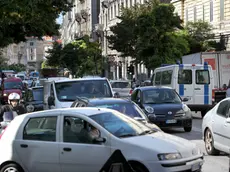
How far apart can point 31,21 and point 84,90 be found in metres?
8.80

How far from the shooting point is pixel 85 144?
843 cm

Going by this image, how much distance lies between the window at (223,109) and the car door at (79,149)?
4.07 m

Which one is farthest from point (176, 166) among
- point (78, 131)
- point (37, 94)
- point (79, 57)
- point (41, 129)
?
point (79, 57)

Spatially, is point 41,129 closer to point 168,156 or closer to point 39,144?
point 39,144

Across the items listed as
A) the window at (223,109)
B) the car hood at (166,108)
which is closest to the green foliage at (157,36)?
the car hood at (166,108)

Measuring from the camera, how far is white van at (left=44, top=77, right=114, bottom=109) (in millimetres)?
17078

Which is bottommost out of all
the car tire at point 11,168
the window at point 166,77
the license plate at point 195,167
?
the car tire at point 11,168

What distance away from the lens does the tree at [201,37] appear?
46956 millimetres

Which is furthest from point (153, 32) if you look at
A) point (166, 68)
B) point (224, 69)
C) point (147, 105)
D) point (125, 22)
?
point (147, 105)

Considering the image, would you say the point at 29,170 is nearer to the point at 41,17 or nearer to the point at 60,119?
the point at 60,119

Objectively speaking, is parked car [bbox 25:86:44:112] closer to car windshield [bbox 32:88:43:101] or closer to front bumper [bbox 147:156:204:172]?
car windshield [bbox 32:88:43:101]

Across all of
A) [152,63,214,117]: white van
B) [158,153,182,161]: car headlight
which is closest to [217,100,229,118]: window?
[158,153,182,161]: car headlight

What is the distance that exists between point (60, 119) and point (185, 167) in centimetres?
223

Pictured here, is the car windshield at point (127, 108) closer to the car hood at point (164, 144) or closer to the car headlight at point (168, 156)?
the car hood at point (164, 144)
